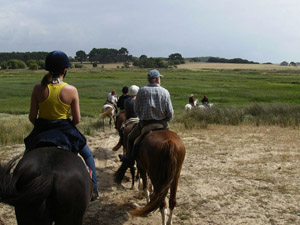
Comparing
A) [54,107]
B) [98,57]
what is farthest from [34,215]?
[98,57]

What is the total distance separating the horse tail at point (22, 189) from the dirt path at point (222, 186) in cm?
297

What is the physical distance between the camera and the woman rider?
395 cm

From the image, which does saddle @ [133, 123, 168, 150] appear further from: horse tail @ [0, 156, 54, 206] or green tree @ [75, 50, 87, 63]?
green tree @ [75, 50, 87, 63]

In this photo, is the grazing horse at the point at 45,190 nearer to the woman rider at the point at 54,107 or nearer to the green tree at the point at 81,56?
the woman rider at the point at 54,107

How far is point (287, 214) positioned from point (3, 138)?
32.3 ft

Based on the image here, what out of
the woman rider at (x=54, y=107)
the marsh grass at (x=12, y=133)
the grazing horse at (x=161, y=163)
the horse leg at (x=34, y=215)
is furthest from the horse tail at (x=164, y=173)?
the marsh grass at (x=12, y=133)

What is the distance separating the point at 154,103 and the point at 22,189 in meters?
3.11

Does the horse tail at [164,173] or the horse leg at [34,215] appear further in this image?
the horse tail at [164,173]

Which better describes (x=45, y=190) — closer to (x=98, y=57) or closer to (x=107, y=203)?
(x=107, y=203)

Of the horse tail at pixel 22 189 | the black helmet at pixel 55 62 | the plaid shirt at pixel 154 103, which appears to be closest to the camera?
the horse tail at pixel 22 189

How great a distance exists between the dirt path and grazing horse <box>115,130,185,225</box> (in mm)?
1083

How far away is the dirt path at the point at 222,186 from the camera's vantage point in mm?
5930

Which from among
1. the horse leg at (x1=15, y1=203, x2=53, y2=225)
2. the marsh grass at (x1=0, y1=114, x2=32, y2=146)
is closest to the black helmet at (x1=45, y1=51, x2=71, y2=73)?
the horse leg at (x1=15, y1=203, x2=53, y2=225)

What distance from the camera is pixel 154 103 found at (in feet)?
19.1
